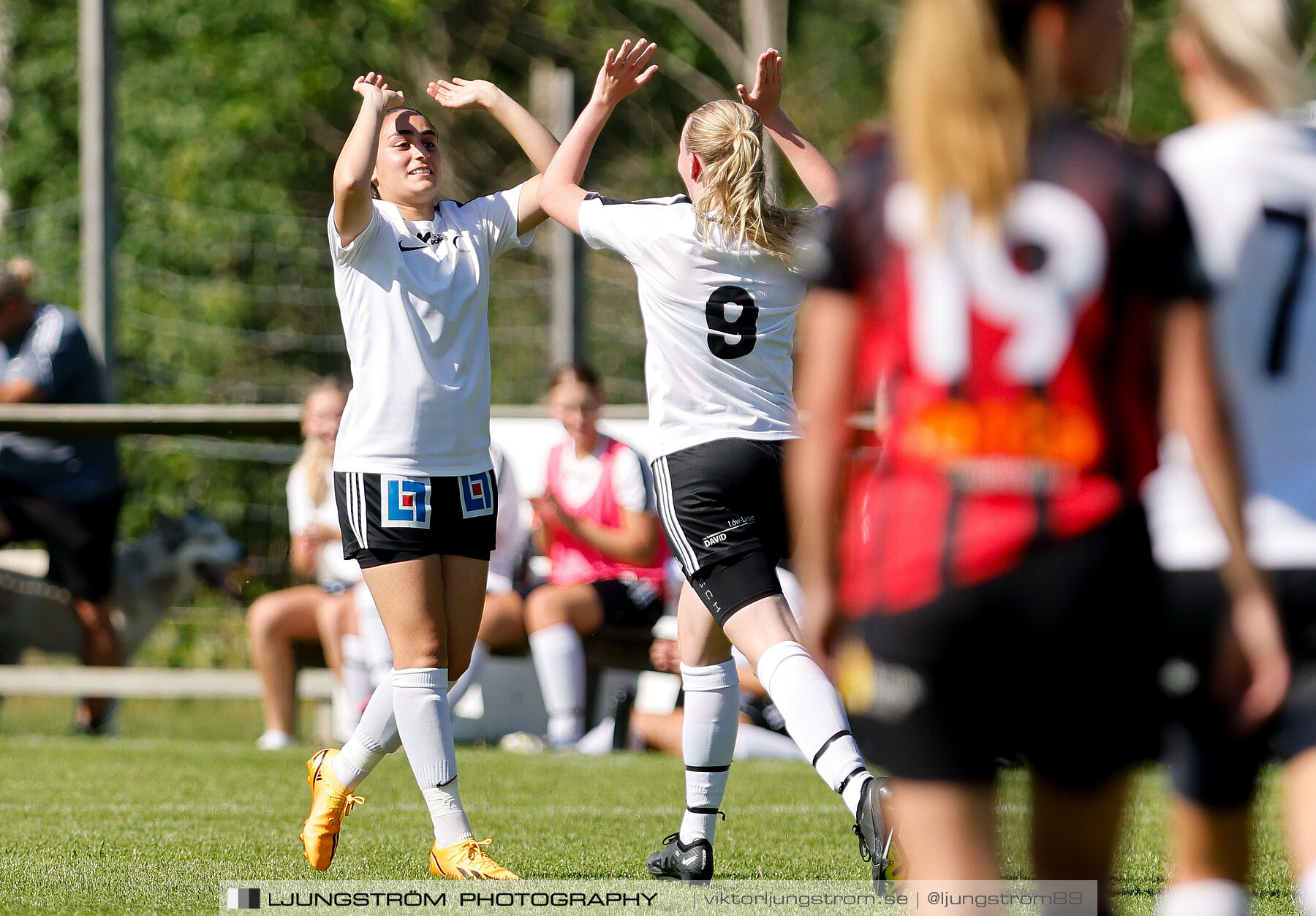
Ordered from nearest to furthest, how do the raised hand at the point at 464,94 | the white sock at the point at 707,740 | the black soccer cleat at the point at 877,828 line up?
the black soccer cleat at the point at 877,828, the white sock at the point at 707,740, the raised hand at the point at 464,94

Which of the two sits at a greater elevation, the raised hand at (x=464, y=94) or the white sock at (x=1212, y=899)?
the raised hand at (x=464, y=94)

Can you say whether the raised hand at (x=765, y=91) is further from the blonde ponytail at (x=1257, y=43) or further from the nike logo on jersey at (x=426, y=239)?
→ the blonde ponytail at (x=1257, y=43)

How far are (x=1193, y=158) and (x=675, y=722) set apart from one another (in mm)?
6682

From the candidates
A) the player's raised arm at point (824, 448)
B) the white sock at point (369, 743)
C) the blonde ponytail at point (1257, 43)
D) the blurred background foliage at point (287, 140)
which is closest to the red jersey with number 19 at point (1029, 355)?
the player's raised arm at point (824, 448)

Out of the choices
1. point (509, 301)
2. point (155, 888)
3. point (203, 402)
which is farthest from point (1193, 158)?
point (203, 402)

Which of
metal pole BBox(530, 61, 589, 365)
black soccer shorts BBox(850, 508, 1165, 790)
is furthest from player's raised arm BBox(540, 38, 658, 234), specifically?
metal pole BBox(530, 61, 589, 365)

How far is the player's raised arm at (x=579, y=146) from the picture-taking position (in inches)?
187

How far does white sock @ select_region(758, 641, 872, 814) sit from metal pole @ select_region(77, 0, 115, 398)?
731 centimetres

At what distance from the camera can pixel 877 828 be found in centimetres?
439

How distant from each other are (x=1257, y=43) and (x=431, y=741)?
303 centimetres

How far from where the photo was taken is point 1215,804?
8.20 ft

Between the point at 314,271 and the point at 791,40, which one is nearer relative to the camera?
the point at 314,271

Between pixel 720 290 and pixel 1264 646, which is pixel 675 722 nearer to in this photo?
pixel 720 290

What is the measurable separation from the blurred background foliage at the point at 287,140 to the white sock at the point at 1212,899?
11.1 m
